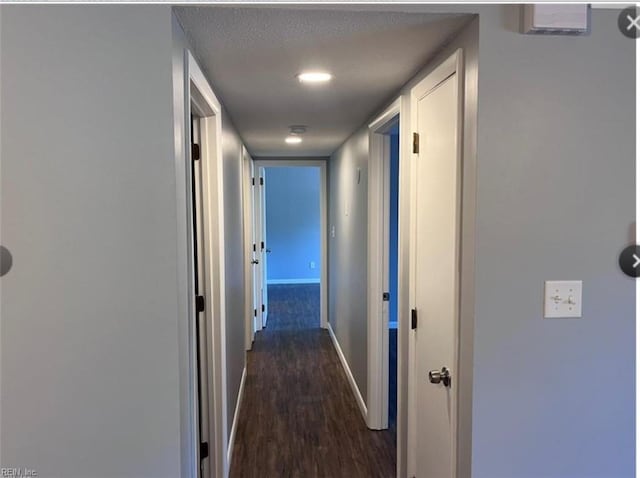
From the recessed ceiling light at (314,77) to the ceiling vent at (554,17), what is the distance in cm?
82

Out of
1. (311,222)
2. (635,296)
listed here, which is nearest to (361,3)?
(635,296)

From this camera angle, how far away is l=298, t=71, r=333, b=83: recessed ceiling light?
1832 millimetres

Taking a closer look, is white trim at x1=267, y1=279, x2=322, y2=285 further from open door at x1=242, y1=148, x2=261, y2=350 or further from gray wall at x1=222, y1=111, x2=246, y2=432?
gray wall at x1=222, y1=111, x2=246, y2=432

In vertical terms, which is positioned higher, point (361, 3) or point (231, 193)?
point (361, 3)

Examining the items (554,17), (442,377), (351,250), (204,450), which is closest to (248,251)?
(351,250)

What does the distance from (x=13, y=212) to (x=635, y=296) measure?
184 cm

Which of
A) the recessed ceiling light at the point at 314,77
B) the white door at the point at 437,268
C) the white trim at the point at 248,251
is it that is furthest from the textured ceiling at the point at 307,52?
the white trim at the point at 248,251

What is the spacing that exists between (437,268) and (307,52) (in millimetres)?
951

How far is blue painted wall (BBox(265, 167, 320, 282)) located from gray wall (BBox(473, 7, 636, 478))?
707cm

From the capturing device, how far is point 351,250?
370 centimetres

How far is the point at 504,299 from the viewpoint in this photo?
1.35 metres

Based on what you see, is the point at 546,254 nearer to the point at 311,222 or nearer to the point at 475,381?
the point at 475,381

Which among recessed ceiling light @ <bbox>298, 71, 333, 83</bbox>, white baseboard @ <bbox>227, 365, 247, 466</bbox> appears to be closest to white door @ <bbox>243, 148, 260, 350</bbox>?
white baseboard @ <bbox>227, 365, 247, 466</bbox>

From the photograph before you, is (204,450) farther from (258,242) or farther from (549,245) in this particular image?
(258,242)
